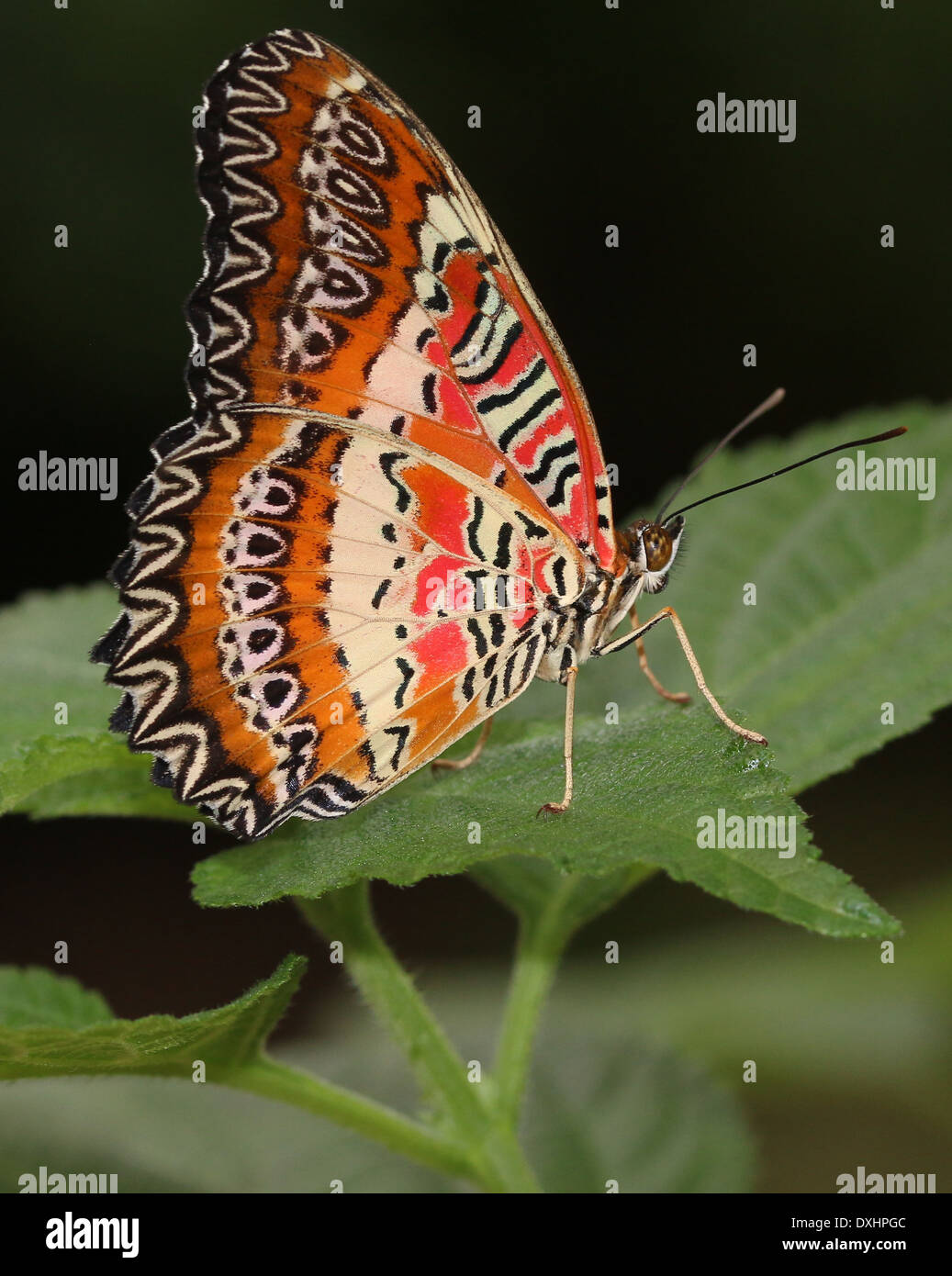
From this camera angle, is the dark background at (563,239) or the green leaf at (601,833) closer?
the green leaf at (601,833)

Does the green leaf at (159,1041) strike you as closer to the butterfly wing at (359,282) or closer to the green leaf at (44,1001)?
the green leaf at (44,1001)

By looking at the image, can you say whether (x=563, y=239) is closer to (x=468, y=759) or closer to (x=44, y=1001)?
(x=468, y=759)

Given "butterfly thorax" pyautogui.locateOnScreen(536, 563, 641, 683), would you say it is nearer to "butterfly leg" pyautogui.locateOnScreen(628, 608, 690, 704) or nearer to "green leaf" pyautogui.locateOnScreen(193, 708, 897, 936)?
"butterfly leg" pyautogui.locateOnScreen(628, 608, 690, 704)

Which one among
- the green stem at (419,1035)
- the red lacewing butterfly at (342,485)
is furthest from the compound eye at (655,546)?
the green stem at (419,1035)

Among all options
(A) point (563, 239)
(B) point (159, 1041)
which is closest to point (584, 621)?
(B) point (159, 1041)

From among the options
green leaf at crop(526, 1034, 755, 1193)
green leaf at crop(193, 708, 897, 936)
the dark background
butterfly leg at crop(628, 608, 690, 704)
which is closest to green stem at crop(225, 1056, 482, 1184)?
green leaf at crop(193, 708, 897, 936)

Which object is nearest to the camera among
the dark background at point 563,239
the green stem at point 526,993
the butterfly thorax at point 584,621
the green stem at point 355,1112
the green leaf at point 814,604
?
the green stem at point 355,1112
